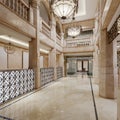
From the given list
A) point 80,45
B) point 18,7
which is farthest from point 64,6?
point 80,45

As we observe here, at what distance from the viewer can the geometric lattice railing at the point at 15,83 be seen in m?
4.65

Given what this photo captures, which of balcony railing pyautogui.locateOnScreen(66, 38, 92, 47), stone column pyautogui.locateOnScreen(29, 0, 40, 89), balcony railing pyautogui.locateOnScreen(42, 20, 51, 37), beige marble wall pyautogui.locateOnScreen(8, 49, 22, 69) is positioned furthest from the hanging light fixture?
balcony railing pyautogui.locateOnScreen(66, 38, 92, 47)

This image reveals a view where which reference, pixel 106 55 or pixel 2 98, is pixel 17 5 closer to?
pixel 2 98

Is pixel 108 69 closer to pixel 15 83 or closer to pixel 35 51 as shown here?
pixel 35 51

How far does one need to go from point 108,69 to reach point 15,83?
157 inches

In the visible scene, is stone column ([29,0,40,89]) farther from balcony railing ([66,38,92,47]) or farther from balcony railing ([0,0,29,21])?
balcony railing ([66,38,92,47])

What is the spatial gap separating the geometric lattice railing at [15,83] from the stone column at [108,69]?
11.5 ft

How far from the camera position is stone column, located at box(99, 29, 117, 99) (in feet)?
17.4

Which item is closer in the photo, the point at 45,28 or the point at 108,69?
the point at 108,69

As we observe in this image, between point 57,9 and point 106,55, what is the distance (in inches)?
Answer: 113

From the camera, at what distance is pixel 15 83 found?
17.5 ft

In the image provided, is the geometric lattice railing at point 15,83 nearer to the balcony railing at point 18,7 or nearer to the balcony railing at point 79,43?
the balcony railing at point 18,7

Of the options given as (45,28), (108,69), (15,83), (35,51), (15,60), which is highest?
(45,28)

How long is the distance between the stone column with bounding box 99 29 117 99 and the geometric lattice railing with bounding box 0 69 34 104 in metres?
3.51
